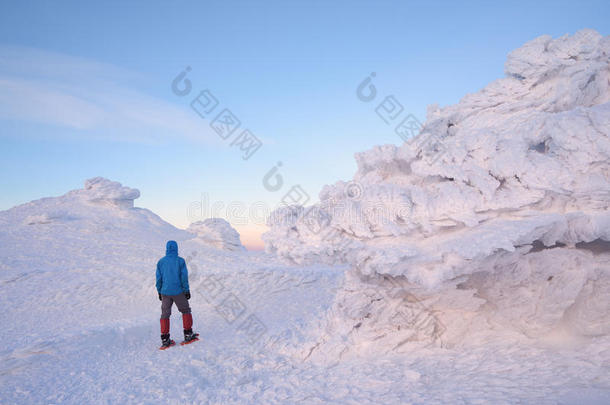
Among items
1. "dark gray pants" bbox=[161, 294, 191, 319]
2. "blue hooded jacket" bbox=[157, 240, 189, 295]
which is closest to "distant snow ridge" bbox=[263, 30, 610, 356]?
"blue hooded jacket" bbox=[157, 240, 189, 295]

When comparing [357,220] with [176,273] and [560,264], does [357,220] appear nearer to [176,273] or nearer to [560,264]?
[560,264]

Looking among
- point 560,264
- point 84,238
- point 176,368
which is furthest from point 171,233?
point 560,264

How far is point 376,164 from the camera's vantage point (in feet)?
20.8

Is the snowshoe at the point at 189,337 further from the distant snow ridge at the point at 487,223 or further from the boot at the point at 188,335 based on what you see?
the distant snow ridge at the point at 487,223

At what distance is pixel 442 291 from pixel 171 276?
488cm

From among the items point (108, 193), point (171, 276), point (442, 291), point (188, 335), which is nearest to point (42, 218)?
point (108, 193)

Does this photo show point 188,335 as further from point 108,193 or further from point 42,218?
→ point 108,193

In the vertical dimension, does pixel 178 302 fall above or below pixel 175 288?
below

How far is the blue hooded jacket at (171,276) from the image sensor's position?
7.08 meters

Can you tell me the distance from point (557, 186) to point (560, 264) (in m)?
1.20

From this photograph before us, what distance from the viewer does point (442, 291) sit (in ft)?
18.0

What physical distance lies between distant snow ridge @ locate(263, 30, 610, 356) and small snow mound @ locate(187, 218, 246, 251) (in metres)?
9.49

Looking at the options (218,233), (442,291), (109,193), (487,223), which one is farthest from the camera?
(109,193)

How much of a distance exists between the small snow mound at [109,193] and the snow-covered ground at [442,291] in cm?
1107
